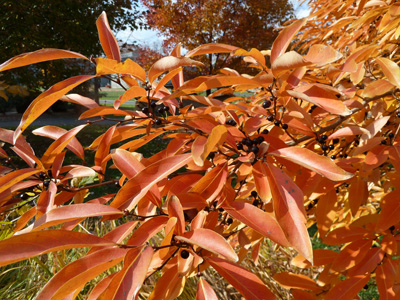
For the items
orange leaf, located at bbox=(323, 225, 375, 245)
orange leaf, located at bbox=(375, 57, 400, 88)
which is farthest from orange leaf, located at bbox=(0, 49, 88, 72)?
orange leaf, located at bbox=(323, 225, 375, 245)

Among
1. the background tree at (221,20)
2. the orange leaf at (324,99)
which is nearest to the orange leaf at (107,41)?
the orange leaf at (324,99)

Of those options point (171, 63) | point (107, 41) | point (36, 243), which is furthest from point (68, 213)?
point (107, 41)

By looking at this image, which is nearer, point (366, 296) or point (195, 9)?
point (366, 296)

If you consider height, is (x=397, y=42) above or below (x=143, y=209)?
above

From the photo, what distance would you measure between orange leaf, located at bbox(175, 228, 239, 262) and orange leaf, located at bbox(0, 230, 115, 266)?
16 centimetres

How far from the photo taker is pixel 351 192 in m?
0.91

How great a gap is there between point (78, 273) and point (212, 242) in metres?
0.21

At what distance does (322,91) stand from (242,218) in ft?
1.06

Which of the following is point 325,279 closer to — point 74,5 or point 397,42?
point 397,42

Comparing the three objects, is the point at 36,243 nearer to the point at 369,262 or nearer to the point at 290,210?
the point at 290,210

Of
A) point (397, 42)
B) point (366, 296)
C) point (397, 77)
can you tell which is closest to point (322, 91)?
point (397, 77)

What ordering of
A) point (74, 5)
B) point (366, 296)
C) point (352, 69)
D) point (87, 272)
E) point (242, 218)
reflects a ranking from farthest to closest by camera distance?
point (74, 5) < point (366, 296) < point (352, 69) < point (242, 218) < point (87, 272)

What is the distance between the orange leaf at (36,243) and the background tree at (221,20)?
9.89 m

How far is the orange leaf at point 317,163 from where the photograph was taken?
1.75 ft
